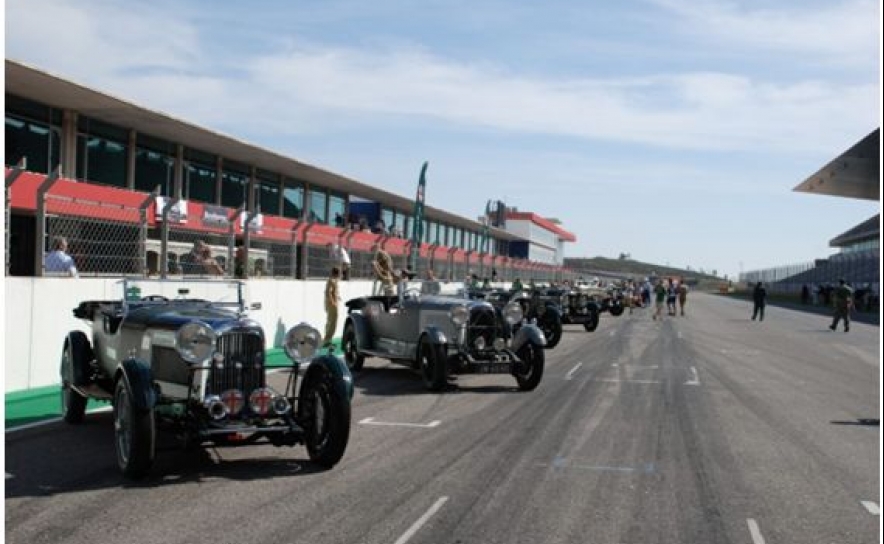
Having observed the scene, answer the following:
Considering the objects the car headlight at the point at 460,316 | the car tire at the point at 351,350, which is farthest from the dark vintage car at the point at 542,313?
the car headlight at the point at 460,316

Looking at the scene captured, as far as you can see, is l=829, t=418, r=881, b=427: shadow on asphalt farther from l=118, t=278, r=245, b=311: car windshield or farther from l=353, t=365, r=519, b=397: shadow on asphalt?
l=118, t=278, r=245, b=311: car windshield

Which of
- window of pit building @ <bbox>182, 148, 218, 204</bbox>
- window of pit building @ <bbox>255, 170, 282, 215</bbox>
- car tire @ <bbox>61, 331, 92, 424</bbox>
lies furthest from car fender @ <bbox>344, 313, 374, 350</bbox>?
window of pit building @ <bbox>255, 170, 282, 215</bbox>

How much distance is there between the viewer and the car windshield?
8.91 meters

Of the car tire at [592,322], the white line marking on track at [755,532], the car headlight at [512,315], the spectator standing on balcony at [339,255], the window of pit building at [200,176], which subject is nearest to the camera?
the white line marking on track at [755,532]

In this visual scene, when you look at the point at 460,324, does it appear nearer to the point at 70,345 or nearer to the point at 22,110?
the point at 70,345

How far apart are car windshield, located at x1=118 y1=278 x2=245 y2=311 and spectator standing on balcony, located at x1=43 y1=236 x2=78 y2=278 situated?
759 mm

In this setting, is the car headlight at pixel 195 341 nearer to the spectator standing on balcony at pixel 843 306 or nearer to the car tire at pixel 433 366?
the car tire at pixel 433 366

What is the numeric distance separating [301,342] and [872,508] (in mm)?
4329

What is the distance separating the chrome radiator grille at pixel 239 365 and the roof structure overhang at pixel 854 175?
4.79m

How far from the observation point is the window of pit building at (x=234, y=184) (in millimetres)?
33812

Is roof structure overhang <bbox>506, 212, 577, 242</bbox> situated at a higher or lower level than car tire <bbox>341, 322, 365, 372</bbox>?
higher

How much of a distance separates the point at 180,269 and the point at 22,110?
1109 cm

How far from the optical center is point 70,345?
29.6ft

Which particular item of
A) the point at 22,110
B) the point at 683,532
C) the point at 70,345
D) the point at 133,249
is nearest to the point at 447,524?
the point at 683,532
